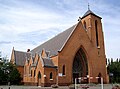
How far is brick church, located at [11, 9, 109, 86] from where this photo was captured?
133ft

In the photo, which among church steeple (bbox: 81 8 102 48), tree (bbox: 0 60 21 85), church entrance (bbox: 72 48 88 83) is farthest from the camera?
tree (bbox: 0 60 21 85)

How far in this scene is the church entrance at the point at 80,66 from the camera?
4612 cm

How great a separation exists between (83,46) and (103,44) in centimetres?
741

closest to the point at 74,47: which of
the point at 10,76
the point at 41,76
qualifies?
the point at 41,76

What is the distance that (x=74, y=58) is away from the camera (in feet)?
149

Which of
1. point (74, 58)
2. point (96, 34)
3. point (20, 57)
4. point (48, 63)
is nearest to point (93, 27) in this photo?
point (96, 34)

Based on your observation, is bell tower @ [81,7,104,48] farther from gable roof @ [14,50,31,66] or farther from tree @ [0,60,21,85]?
gable roof @ [14,50,31,66]

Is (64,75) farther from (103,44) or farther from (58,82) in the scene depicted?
(103,44)

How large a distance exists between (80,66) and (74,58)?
340 cm

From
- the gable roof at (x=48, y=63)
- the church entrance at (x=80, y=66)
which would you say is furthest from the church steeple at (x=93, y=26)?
the gable roof at (x=48, y=63)

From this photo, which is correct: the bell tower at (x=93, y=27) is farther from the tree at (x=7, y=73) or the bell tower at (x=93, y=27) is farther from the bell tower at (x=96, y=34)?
the tree at (x=7, y=73)

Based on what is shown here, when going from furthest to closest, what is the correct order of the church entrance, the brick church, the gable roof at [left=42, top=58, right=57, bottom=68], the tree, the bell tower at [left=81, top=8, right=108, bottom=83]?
the tree
the bell tower at [left=81, top=8, right=108, bottom=83]
the church entrance
the brick church
the gable roof at [left=42, top=58, right=57, bottom=68]

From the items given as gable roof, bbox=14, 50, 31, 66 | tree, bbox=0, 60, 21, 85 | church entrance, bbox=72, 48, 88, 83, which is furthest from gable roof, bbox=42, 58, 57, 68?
gable roof, bbox=14, 50, 31, 66

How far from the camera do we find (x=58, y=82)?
39.7m
